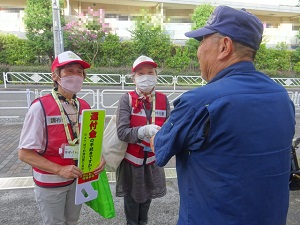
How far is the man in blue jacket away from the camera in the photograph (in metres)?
1.11

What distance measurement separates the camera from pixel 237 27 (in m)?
1.18

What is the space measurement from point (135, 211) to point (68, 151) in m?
1.04

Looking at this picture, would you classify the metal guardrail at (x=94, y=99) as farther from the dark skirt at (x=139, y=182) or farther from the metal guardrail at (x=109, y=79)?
the dark skirt at (x=139, y=182)

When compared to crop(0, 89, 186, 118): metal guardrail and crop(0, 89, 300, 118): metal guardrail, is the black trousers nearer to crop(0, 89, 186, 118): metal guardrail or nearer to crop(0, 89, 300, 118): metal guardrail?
crop(0, 89, 186, 118): metal guardrail

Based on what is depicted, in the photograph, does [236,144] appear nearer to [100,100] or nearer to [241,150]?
[241,150]

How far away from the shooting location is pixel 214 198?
1188mm

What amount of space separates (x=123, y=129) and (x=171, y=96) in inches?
313

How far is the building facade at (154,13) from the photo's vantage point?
1973cm

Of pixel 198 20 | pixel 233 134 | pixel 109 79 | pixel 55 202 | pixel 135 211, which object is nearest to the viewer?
pixel 233 134

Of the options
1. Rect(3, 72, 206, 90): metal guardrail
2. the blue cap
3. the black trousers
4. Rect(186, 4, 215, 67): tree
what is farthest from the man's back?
Rect(186, 4, 215, 67): tree

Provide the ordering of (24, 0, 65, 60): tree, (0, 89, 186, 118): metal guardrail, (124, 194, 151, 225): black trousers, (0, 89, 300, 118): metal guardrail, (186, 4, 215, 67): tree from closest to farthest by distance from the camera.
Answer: (124, 194, 151, 225): black trousers → (0, 89, 186, 118): metal guardrail → (0, 89, 300, 118): metal guardrail → (24, 0, 65, 60): tree → (186, 4, 215, 67): tree

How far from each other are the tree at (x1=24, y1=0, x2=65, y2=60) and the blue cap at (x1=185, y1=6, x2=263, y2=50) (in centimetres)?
1822

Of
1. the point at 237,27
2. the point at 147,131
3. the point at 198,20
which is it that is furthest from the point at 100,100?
the point at 198,20

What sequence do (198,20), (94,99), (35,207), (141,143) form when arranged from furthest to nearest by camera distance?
(198,20), (94,99), (35,207), (141,143)
